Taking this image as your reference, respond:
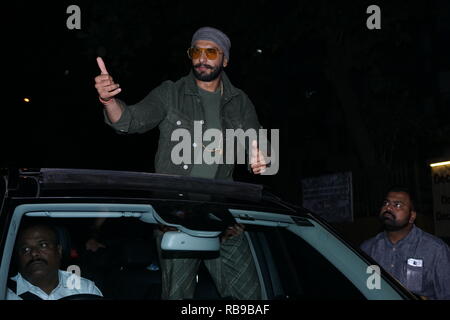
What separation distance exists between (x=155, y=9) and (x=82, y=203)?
36.0 ft

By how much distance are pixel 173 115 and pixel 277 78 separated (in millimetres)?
26768

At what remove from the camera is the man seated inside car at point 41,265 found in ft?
10.5

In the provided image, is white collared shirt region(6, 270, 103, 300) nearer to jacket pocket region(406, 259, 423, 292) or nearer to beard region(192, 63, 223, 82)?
beard region(192, 63, 223, 82)

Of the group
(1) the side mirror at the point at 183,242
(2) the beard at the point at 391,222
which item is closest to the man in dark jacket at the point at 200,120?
A: (1) the side mirror at the point at 183,242

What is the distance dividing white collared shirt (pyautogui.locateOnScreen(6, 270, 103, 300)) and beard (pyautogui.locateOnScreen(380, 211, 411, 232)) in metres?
3.89

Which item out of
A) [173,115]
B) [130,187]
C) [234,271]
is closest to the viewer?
[130,187]

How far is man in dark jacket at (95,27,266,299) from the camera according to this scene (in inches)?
127

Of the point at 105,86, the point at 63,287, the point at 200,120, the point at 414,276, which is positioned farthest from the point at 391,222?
the point at 105,86

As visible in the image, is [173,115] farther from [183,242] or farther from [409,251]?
[409,251]

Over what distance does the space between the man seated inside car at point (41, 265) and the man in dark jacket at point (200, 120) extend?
1.87 feet

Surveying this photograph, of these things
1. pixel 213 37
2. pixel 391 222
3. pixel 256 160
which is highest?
pixel 213 37

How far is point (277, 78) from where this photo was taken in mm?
30000

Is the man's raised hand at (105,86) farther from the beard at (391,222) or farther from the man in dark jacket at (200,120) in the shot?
the beard at (391,222)

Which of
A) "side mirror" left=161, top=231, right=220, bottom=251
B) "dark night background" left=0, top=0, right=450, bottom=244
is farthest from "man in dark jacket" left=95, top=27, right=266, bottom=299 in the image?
"dark night background" left=0, top=0, right=450, bottom=244
